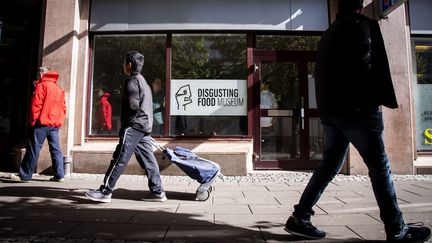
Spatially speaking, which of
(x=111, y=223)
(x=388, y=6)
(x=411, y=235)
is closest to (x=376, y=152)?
(x=411, y=235)

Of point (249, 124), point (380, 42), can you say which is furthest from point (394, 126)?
point (380, 42)

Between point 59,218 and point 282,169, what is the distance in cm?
473

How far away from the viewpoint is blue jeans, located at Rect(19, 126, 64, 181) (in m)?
5.49

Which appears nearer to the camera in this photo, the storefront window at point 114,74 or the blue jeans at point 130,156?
the blue jeans at point 130,156

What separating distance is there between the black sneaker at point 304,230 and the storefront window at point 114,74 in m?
4.75

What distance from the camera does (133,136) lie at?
427 cm

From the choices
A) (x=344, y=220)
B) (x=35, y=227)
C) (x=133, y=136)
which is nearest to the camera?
(x=35, y=227)

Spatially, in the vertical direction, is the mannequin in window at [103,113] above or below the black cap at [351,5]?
below

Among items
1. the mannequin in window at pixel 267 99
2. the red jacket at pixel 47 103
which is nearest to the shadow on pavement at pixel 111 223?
the red jacket at pixel 47 103

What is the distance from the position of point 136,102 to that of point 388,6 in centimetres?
497

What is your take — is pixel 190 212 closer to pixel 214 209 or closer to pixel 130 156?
pixel 214 209

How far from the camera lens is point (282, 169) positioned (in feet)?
23.2

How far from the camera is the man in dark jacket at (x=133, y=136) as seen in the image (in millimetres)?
4172

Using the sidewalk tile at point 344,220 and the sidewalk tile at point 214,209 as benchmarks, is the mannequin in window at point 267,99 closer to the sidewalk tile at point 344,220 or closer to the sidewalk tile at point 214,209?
the sidewalk tile at point 214,209
